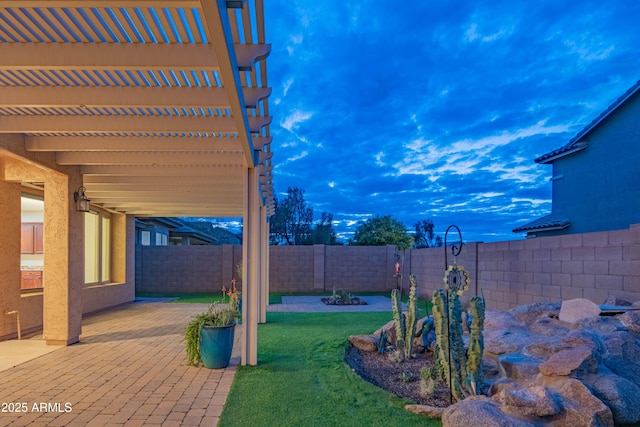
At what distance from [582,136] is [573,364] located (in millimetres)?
11627

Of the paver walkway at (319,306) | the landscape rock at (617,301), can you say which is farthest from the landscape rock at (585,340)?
the paver walkway at (319,306)

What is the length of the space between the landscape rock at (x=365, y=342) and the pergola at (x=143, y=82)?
1.83 m

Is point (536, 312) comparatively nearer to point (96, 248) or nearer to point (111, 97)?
point (111, 97)

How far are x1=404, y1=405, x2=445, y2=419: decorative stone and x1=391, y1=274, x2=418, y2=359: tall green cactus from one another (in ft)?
6.35

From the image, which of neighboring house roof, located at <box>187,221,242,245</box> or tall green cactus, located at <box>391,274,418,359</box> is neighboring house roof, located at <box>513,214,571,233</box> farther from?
neighboring house roof, located at <box>187,221,242,245</box>

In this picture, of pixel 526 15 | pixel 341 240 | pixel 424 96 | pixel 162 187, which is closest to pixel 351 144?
pixel 341 240

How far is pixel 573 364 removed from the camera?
3.67 meters

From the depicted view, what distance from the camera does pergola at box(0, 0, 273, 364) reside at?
2.94 metres

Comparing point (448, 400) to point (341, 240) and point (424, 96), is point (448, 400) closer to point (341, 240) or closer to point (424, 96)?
point (424, 96)

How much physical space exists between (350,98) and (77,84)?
20.0m

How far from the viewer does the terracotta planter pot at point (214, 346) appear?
213 inches

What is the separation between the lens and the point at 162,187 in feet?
27.8

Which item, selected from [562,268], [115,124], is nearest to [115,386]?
[115,124]

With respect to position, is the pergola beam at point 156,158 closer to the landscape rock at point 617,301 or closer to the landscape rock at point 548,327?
the landscape rock at point 548,327
